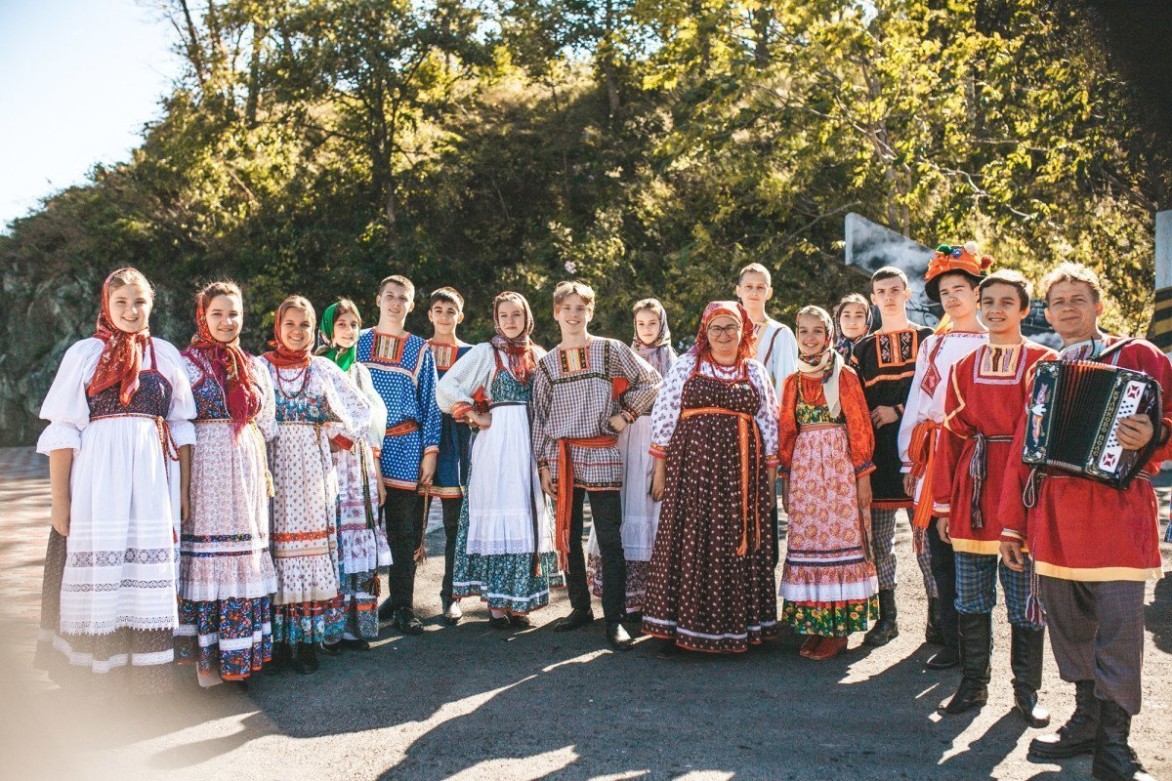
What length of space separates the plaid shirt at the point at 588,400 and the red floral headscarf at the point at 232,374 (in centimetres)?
165

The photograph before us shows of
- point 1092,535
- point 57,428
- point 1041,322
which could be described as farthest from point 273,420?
point 1041,322

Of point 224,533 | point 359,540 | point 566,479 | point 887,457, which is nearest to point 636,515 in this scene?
point 566,479

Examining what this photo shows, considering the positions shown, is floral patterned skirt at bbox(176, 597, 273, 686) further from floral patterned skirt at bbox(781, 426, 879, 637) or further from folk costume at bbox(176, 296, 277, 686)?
floral patterned skirt at bbox(781, 426, 879, 637)

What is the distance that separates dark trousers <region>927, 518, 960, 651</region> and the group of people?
0.02 metres

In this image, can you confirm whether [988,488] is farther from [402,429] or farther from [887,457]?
[402,429]

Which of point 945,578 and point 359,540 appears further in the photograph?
point 359,540

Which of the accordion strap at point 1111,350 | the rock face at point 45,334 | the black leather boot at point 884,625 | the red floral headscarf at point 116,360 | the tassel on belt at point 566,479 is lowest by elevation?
the black leather boot at point 884,625

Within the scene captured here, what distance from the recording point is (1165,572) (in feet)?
23.4

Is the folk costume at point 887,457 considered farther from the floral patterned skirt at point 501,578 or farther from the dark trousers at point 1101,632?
the floral patterned skirt at point 501,578

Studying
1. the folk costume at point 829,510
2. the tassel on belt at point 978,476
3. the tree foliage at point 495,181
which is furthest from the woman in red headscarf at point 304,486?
the tree foliage at point 495,181

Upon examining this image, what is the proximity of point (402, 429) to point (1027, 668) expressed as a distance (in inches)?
144

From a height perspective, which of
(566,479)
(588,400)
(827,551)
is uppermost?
(588,400)

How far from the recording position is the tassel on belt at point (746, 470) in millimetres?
5301

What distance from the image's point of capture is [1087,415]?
3.69 m
